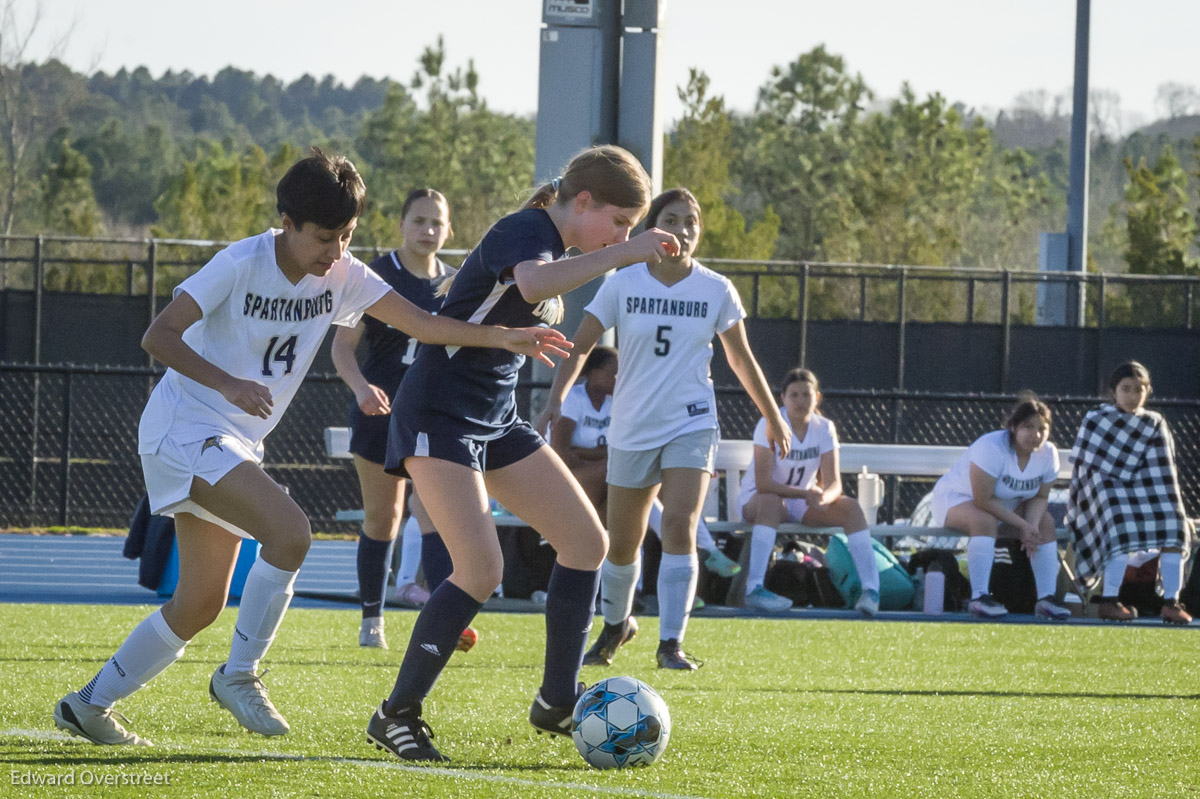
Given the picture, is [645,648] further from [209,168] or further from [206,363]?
[209,168]

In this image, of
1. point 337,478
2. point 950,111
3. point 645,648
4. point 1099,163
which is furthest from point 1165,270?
point 1099,163

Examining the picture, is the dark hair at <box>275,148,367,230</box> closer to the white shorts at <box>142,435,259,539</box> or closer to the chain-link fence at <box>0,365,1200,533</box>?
the white shorts at <box>142,435,259,539</box>

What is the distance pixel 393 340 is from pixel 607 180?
111 inches

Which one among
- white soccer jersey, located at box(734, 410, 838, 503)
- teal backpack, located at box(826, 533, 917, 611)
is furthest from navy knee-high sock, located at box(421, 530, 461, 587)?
teal backpack, located at box(826, 533, 917, 611)

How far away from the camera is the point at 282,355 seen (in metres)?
4.13

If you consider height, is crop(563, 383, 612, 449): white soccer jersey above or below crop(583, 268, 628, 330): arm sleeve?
below

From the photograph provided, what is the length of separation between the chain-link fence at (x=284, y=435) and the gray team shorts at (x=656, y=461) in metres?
9.41

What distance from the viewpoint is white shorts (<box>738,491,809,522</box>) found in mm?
9891

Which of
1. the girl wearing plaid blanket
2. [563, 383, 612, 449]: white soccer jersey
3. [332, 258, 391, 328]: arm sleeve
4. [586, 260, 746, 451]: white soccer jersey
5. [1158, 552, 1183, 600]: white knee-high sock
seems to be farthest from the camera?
[1158, 552, 1183, 600]: white knee-high sock

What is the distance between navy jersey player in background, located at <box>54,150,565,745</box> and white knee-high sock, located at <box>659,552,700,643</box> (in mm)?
2535

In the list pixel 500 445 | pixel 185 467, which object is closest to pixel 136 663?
pixel 185 467

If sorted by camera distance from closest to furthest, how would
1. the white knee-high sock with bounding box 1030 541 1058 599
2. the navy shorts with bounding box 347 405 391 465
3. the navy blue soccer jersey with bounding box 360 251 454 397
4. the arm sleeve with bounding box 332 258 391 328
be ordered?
1. the arm sleeve with bounding box 332 258 391 328
2. the navy shorts with bounding box 347 405 391 465
3. the navy blue soccer jersey with bounding box 360 251 454 397
4. the white knee-high sock with bounding box 1030 541 1058 599

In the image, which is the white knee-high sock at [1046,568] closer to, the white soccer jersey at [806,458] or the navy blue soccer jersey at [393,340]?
the white soccer jersey at [806,458]

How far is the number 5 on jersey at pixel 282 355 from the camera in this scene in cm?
410
